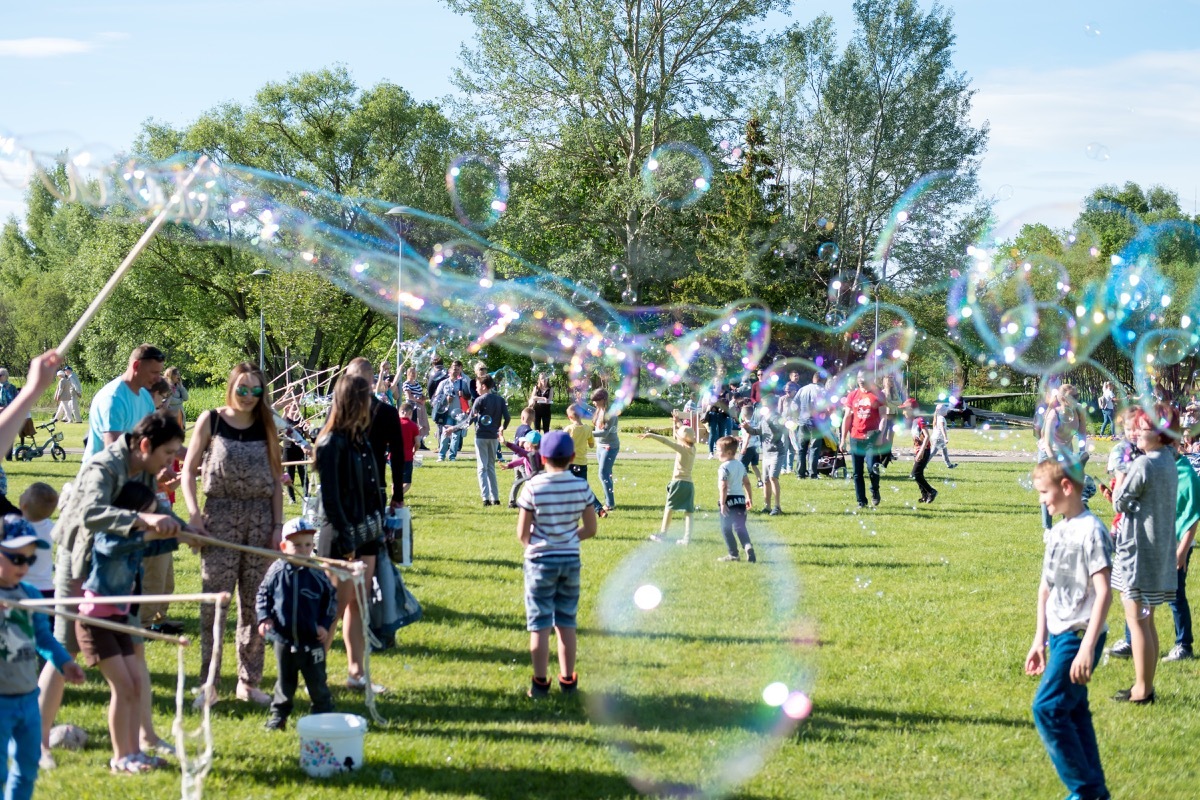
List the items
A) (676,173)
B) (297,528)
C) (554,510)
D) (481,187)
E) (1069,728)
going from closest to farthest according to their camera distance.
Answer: (1069,728), (297,528), (554,510), (676,173), (481,187)

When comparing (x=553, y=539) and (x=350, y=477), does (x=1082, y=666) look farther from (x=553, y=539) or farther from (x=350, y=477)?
(x=350, y=477)

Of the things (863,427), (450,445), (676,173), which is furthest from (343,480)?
(676,173)

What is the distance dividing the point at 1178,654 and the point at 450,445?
14951 millimetres

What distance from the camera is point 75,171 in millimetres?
4434

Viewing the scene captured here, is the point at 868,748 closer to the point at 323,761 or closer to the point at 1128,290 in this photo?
the point at 323,761

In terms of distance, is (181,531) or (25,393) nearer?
(25,393)

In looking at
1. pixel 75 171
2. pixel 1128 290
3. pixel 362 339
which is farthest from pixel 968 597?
pixel 362 339

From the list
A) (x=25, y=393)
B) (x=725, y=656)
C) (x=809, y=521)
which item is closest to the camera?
(x=25, y=393)

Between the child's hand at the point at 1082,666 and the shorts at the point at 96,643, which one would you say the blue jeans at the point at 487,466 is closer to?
the shorts at the point at 96,643

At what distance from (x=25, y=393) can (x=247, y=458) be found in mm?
2261

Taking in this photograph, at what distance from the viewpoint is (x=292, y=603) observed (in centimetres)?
515

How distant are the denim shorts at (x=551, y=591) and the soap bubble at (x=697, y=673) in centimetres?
51

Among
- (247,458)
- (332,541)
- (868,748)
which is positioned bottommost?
(868,748)

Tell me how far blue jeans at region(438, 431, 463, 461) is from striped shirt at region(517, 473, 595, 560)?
48.4ft
